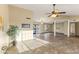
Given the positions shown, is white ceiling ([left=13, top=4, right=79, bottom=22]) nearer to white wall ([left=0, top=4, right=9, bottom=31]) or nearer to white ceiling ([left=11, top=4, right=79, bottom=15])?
white ceiling ([left=11, top=4, right=79, bottom=15])

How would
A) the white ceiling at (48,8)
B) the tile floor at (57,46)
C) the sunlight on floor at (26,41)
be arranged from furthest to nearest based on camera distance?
1. the sunlight on floor at (26,41)
2. the tile floor at (57,46)
3. the white ceiling at (48,8)

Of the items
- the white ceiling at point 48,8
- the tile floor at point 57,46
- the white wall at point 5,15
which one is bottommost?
the tile floor at point 57,46

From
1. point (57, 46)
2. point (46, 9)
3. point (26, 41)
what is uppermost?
point (46, 9)

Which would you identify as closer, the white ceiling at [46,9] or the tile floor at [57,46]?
the white ceiling at [46,9]

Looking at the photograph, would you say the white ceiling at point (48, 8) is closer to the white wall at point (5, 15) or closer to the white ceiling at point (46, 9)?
the white ceiling at point (46, 9)

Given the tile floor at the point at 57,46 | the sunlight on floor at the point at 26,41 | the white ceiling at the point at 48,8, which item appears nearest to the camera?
the white ceiling at the point at 48,8

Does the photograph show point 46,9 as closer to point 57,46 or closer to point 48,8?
point 48,8

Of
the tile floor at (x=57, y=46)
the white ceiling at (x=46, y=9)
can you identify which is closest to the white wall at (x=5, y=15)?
the white ceiling at (x=46, y=9)

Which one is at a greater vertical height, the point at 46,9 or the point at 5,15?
the point at 46,9

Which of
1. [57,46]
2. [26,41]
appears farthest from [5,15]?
[57,46]
